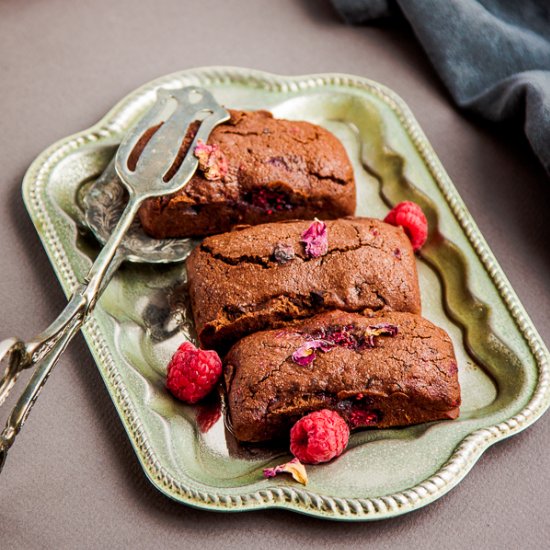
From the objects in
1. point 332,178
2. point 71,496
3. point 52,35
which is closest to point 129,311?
point 71,496

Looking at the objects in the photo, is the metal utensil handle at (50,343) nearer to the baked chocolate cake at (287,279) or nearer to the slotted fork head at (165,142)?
the slotted fork head at (165,142)

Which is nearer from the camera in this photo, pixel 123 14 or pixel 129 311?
pixel 129 311

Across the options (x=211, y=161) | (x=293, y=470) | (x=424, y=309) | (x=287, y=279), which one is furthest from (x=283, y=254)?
(x=293, y=470)

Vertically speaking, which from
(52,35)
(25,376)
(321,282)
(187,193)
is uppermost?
(52,35)

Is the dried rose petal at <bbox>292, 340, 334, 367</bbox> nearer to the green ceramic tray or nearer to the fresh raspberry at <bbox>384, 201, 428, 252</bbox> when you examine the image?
the green ceramic tray

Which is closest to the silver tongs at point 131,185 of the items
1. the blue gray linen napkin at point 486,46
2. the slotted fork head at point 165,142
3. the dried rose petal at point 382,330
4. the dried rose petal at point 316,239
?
the slotted fork head at point 165,142

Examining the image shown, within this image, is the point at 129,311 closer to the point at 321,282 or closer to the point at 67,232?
the point at 67,232
